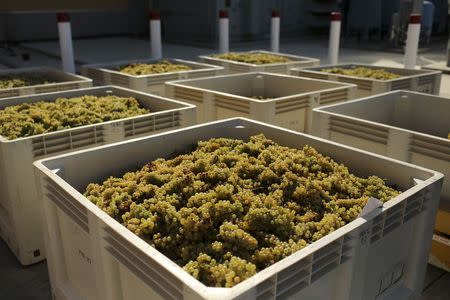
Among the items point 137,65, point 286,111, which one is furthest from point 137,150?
point 137,65

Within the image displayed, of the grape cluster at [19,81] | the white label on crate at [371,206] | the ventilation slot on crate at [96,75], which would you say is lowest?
the ventilation slot on crate at [96,75]

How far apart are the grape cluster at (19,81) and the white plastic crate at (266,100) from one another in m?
1.92

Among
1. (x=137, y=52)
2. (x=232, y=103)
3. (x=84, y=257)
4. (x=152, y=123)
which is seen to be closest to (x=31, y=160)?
(x=152, y=123)

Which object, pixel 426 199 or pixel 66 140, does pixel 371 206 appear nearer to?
pixel 426 199

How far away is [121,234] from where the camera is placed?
1952 millimetres

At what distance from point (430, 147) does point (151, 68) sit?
4.69 metres

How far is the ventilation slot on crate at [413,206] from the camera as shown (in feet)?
7.82

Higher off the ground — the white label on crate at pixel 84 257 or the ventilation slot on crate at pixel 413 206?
the ventilation slot on crate at pixel 413 206

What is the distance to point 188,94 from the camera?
533cm

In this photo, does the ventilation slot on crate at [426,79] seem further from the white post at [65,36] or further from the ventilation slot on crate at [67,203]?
the white post at [65,36]

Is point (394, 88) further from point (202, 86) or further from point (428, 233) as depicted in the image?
point (428, 233)

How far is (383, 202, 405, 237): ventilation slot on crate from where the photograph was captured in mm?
2264

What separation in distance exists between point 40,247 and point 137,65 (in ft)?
14.5

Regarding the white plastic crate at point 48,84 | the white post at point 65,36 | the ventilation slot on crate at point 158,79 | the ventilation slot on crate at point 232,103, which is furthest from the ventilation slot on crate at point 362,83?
the white post at point 65,36
